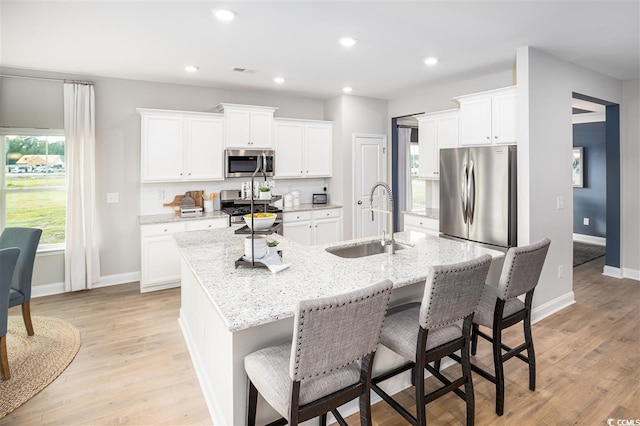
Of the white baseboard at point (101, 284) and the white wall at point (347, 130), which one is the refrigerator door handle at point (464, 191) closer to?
the white wall at point (347, 130)

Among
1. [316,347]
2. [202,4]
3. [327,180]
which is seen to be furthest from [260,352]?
[327,180]

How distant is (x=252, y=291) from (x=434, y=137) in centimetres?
388

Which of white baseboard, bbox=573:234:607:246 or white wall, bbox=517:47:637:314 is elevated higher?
white wall, bbox=517:47:637:314

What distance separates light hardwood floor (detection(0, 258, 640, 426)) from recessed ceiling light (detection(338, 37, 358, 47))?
9.50 feet

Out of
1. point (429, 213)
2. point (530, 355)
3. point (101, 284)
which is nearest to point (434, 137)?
point (429, 213)

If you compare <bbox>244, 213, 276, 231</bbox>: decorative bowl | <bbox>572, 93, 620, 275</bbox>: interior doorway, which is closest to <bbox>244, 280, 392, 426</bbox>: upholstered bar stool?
<bbox>244, 213, 276, 231</bbox>: decorative bowl

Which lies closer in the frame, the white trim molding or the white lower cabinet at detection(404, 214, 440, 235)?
the white lower cabinet at detection(404, 214, 440, 235)

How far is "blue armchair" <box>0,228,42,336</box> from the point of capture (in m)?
3.04

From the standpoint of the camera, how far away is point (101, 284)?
4.64 metres

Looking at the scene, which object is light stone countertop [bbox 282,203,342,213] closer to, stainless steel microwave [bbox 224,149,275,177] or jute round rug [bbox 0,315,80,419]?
stainless steel microwave [bbox 224,149,275,177]

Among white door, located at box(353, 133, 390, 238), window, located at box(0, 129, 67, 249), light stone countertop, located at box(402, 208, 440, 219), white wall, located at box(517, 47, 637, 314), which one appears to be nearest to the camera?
white wall, located at box(517, 47, 637, 314)

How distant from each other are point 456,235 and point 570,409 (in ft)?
6.78

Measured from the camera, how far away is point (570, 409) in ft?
7.45

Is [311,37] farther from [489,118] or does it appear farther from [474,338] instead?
[474,338]
